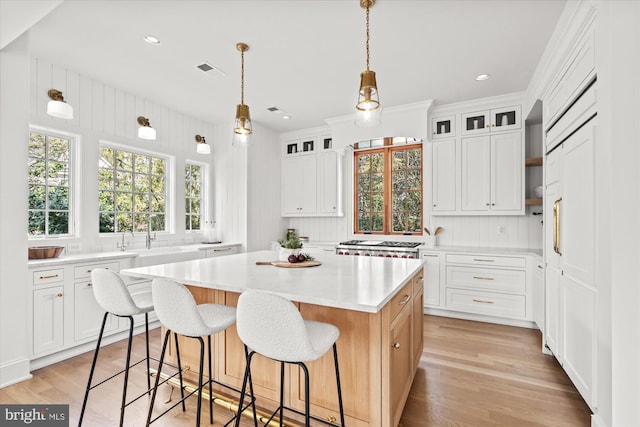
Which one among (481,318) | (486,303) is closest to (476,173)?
(486,303)

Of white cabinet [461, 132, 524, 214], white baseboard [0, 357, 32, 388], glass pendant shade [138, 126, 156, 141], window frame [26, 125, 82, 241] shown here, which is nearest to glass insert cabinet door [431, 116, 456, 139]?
white cabinet [461, 132, 524, 214]

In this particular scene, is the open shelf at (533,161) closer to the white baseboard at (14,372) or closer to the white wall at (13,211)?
the white wall at (13,211)

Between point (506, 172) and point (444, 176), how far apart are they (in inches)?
28.4

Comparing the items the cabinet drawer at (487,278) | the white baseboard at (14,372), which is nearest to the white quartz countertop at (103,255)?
the white baseboard at (14,372)

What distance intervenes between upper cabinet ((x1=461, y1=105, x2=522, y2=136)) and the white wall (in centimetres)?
458

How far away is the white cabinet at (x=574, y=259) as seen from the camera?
187cm

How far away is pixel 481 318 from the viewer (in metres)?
3.78

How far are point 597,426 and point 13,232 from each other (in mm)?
4149

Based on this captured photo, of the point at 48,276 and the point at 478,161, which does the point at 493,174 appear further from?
the point at 48,276

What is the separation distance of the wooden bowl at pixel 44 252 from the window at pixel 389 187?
3.77 metres

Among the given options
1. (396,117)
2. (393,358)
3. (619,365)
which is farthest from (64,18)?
(619,365)

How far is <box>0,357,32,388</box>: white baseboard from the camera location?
7.53ft

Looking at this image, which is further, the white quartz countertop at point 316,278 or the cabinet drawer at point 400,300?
the cabinet drawer at point 400,300

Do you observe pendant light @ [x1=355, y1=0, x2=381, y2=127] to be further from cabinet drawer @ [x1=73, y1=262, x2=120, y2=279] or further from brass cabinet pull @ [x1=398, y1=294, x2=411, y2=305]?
cabinet drawer @ [x1=73, y1=262, x2=120, y2=279]
